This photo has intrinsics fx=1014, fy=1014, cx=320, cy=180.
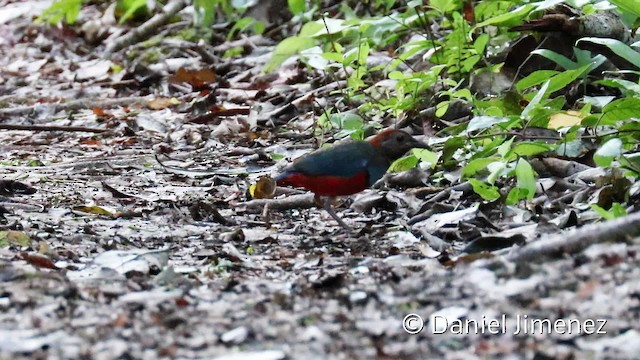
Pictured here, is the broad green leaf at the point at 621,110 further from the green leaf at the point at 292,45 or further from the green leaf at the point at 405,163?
the green leaf at the point at 292,45

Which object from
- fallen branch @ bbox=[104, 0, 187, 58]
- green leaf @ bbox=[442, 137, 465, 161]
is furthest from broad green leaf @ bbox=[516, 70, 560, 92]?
fallen branch @ bbox=[104, 0, 187, 58]

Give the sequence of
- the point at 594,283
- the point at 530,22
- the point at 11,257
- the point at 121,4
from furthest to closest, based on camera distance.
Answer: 1. the point at 121,4
2. the point at 530,22
3. the point at 11,257
4. the point at 594,283

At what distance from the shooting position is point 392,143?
4.59m

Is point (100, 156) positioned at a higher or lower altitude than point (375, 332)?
lower

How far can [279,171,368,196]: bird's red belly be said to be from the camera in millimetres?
4297

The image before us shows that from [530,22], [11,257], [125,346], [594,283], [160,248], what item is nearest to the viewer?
[125,346]

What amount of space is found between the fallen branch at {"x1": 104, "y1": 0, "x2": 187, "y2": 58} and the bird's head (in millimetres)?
6975

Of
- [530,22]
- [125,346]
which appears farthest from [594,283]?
[530,22]

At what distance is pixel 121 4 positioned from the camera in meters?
12.3

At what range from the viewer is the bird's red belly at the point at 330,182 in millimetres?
4297

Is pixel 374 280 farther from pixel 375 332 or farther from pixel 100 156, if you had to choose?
pixel 100 156

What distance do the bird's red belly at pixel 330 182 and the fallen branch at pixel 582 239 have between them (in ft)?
4.75

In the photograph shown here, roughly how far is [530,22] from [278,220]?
1.98 meters

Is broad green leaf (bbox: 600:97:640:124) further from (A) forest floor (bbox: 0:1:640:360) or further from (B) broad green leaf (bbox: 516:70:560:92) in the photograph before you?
(B) broad green leaf (bbox: 516:70:560:92)
